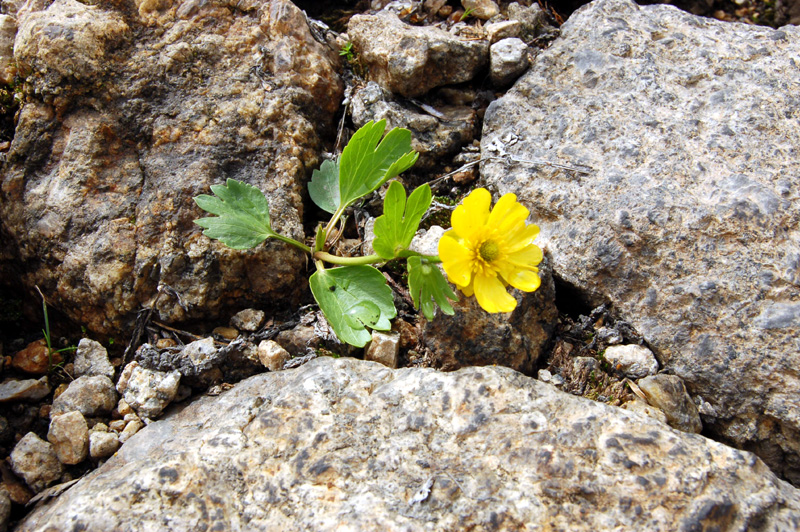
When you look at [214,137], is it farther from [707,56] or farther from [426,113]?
[707,56]

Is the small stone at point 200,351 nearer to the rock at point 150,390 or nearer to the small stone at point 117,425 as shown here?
the rock at point 150,390

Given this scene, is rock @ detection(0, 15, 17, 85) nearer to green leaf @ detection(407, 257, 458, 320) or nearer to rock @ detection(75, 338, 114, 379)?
rock @ detection(75, 338, 114, 379)

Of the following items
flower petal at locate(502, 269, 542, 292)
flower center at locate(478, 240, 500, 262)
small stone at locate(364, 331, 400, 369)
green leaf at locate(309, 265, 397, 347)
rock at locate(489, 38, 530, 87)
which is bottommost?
small stone at locate(364, 331, 400, 369)

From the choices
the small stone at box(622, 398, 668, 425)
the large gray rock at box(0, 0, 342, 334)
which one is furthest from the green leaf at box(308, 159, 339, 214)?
the small stone at box(622, 398, 668, 425)

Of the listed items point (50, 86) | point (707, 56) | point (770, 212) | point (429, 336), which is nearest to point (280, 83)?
point (50, 86)

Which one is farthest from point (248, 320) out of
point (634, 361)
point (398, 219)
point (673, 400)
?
point (673, 400)
